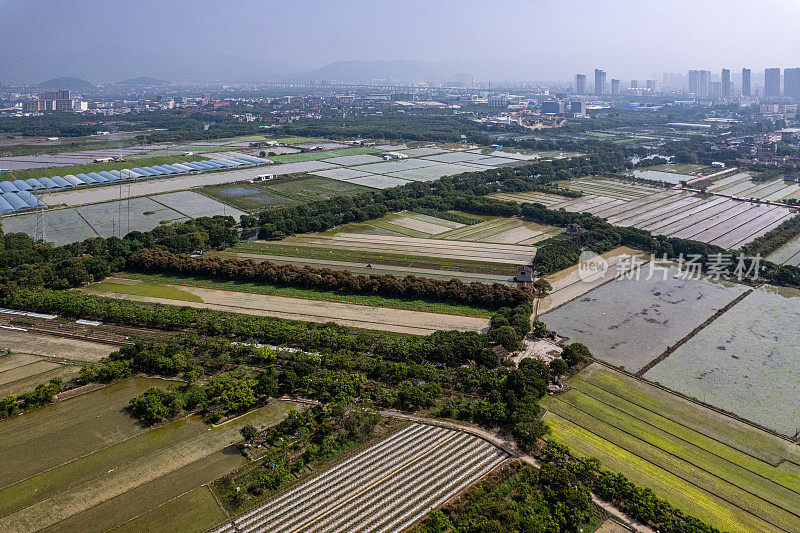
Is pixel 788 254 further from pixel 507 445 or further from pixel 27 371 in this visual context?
pixel 27 371

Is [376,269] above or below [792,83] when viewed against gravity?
below

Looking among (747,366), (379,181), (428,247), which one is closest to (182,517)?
(747,366)

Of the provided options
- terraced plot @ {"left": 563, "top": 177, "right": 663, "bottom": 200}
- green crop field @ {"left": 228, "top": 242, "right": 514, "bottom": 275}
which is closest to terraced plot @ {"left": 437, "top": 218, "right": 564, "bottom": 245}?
green crop field @ {"left": 228, "top": 242, "right": 514, "bottom": 275}

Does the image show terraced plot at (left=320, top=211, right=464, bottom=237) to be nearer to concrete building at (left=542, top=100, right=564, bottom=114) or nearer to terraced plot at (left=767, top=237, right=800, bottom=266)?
terraced plot at (left=767, top=237, right=800, bottom=266)

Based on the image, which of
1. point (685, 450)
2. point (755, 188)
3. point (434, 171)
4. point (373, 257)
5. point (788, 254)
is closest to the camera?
point (685, 450)

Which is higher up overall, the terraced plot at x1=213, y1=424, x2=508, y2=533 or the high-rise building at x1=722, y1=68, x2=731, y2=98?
the high-rise building at x1=722, y1=68, x2=731, y2=98

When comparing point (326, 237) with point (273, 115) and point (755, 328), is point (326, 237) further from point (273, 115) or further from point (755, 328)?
point (273, 115)

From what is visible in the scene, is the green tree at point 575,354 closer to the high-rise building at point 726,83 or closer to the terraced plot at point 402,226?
the terraced plot at point 402,226
